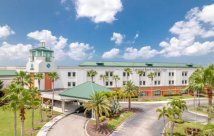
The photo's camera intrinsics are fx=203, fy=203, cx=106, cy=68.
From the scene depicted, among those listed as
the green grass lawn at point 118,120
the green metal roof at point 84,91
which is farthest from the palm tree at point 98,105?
the green metal roof at point 84,91

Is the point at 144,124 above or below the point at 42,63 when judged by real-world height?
below

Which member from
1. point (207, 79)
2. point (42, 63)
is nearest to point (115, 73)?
point (42, 63)

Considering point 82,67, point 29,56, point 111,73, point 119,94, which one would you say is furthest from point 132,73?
point 29,56

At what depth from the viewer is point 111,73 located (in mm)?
90438

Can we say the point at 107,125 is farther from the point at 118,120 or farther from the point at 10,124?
the point at 10,124

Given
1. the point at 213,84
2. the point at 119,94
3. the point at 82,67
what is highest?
the point at 82,67

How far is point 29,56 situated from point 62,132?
4519 centimetres

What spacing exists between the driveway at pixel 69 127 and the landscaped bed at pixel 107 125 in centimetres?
193

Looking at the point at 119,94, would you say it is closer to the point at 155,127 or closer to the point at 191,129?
the point at 155,127

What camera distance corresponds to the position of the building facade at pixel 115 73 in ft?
256

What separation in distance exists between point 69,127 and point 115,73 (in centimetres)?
4680

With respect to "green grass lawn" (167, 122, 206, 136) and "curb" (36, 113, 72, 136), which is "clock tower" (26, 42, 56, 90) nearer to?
"curb" (36, 113, 72, 136)

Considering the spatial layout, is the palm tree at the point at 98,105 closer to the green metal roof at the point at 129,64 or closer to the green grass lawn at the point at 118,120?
the green grass lawn at the point at 118,120

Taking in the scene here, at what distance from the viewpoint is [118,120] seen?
168 ft
